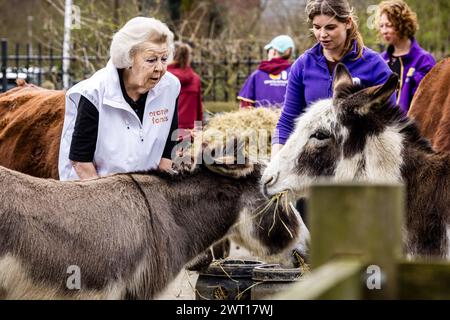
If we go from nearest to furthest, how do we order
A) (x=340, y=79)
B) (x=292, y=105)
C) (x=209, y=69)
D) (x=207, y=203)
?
(x=340, y=79) < (x=207, y=203) < (x=292, y=105) < (x=209, y=69)

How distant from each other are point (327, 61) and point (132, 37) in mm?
1242

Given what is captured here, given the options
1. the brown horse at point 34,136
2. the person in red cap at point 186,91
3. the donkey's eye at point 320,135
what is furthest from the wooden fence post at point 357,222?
the person in red cap at point 186,91

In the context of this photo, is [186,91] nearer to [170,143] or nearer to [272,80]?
[272,80]

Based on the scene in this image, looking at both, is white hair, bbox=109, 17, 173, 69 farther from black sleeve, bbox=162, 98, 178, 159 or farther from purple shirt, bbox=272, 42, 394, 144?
purple shirt, bbox=272, 42, 394, 144

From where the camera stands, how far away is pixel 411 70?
838 centimetres

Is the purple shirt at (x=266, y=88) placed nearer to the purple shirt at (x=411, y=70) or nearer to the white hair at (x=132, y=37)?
the purple shirt at (x=411, y=70)

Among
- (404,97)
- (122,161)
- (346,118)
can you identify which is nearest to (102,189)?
(122,161)

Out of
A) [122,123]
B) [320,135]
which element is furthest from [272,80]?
[320,135]

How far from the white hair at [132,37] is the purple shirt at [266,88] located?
17.5 ft

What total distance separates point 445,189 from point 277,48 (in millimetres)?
6646

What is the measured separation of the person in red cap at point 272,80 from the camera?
10.7m

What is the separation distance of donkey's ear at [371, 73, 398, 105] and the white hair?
142 centimetres

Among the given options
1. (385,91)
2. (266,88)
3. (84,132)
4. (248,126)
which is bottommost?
(248,126)

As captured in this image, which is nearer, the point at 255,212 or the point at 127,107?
the point at 255,212
